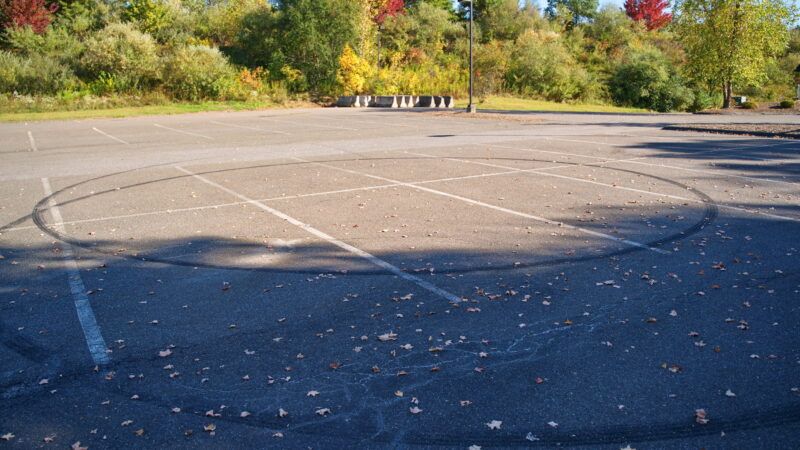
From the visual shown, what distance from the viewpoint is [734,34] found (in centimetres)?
3359

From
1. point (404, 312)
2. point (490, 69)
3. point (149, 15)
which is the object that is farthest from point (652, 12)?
point (404, 312)

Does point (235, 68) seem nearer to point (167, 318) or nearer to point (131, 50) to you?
point (131, 50)

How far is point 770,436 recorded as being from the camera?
376 centimetres

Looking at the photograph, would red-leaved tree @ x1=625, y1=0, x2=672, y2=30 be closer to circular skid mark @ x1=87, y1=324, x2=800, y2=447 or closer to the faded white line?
the faded white line

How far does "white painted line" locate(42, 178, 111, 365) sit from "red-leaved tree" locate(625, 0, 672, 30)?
75969 millimetres

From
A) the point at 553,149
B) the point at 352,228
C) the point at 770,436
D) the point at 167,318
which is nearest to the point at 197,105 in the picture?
the point at 553,149

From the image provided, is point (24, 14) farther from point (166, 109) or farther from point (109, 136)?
point (109, 136)

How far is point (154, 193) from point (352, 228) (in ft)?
16.0

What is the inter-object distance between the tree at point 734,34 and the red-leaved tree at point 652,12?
1605 inches

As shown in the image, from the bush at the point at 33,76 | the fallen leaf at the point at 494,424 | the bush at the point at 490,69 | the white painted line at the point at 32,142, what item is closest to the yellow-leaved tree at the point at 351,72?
the bush at the point at 490,69

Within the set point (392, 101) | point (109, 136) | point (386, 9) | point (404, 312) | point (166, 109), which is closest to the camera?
point (404, 312)

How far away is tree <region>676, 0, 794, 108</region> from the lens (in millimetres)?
33125

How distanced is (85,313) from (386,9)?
55.5 meters

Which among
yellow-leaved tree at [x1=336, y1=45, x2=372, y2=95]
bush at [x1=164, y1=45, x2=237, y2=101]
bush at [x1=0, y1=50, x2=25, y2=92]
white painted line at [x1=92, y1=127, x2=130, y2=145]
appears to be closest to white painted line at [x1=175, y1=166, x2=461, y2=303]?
white painted line at [x1=92, y1=127, x2=130, y2=145]
